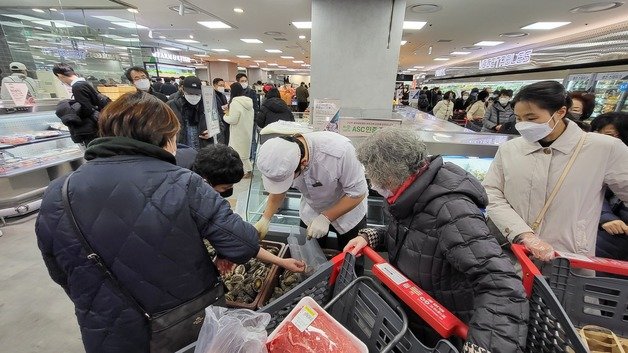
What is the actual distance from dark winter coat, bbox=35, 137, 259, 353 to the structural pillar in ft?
13.5

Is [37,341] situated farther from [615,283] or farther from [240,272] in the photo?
[615,283]

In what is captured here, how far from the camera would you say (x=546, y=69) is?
26.3ft

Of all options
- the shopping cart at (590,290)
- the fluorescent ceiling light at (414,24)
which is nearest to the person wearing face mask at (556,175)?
the shopping cart at (590,290)

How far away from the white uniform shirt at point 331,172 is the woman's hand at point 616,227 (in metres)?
1.60

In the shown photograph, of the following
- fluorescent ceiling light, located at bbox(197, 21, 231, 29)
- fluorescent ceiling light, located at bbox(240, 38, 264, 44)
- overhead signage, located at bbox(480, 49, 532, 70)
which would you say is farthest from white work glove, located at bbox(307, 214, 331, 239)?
fluorescent ceiling light, located at bbox(240, 38, 264, 44)

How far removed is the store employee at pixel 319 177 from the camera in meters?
1.66

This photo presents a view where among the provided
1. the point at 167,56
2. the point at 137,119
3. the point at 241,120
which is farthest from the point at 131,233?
the point at 167,56

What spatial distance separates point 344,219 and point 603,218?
70.2 inches

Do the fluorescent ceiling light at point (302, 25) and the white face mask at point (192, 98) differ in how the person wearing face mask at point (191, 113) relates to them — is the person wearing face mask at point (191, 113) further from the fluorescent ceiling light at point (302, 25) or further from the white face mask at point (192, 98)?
the fluorescent ceiling light at point (302, 25)

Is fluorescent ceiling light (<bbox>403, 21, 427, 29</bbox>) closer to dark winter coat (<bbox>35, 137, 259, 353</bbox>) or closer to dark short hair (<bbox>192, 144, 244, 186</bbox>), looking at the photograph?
dark short hair (<bbox>192, 144, 244, 186</bbox>)

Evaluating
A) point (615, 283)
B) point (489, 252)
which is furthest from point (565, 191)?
point (489, 252)

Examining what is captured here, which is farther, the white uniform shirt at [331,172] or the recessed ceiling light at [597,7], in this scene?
the recessed ceiling light at [597,7]

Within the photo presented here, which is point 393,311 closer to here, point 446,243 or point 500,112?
point 446,243

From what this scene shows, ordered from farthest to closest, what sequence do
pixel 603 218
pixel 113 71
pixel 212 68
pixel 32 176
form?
1. pixel 212 68
2. pixel 113 71
3. pixel 32 176
4. pixel 603 218
